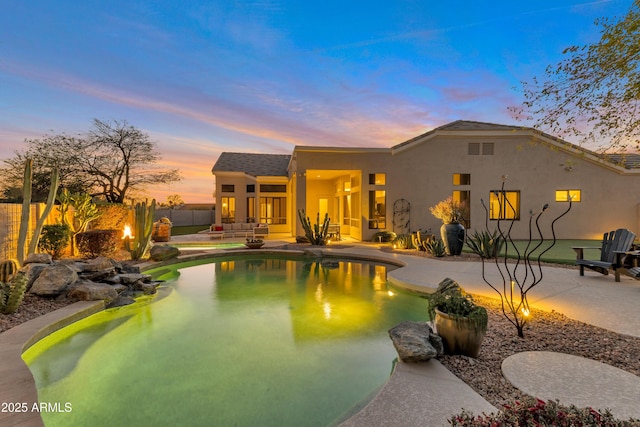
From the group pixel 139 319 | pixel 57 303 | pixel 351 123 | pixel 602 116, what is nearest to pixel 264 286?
pixel 139 319

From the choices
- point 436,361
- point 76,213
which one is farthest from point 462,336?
point 76,213

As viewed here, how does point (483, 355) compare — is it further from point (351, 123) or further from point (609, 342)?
A: point (351, 123)

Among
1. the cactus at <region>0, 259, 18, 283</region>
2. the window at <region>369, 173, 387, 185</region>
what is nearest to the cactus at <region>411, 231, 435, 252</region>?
the window at <region>369, 173, 387, 185</region>

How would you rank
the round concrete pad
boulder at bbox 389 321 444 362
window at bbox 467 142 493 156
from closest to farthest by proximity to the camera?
the round concrete pad < boulder at bbox 389 321 444 362 < window at bbox 467 142 493 156

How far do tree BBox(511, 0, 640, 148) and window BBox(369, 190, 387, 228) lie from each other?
9.42 m

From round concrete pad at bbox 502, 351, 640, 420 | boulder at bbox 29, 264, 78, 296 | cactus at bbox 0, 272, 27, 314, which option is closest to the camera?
round concrete pad at bbox 502, 351, 640, 420

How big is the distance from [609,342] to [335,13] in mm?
10627

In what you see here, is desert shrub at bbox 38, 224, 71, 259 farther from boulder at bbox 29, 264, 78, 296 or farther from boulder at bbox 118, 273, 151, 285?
boulder at bbox 29, 264, 78, 296

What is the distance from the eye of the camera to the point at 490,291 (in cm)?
620

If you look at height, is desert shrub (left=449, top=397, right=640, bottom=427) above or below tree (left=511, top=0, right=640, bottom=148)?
below

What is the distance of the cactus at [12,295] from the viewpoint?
4820 mm

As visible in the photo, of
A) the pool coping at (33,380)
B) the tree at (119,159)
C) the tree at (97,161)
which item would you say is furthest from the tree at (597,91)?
the tree at (97,161)

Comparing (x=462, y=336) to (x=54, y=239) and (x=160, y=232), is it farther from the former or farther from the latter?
(x=160, y=232)

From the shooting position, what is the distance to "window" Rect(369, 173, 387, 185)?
15.5 metres
